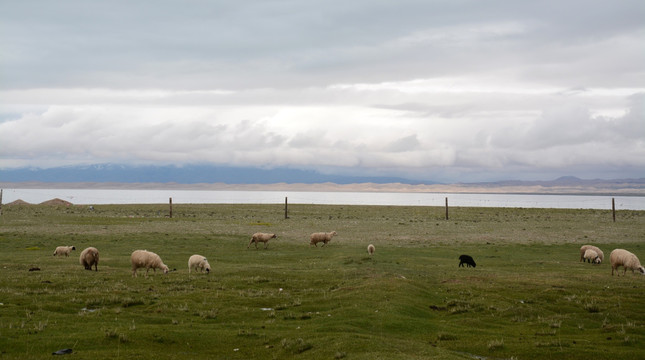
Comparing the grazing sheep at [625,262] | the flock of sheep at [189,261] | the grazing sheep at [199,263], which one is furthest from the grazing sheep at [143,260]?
the grazing sheep at [625,262]

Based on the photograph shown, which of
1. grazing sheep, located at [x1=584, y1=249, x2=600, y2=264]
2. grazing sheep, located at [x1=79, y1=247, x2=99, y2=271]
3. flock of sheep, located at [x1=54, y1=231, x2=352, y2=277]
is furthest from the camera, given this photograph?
grazing sheep, located at [x1=584, y1=249, x2=600, y2=264]

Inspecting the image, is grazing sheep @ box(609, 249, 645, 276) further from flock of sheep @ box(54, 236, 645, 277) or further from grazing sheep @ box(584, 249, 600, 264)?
grazing sheep @ box(584, 249, 600, 264)

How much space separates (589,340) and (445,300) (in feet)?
19.8

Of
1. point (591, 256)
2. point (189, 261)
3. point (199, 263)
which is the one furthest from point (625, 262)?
point (189, 261)

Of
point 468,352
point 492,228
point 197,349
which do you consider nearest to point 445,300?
point 468,352

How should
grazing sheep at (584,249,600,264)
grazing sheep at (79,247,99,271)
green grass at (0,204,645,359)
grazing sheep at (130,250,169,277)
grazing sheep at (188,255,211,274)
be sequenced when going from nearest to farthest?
green grass at (0,204,645,359)
grazing sheep at (130,250,169,277)
grazing sheep at (188,255,211,274)
grazing sheep at (79,247,99,271)
grazing sheep at (584,249,600,264)

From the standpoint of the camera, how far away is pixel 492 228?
5716 centimetres

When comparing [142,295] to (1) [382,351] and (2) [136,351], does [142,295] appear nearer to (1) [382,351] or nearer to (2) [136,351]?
(2) [136,351]

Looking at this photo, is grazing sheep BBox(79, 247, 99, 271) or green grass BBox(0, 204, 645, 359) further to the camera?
grazing sheep BBox(79, 247, 99, 271)

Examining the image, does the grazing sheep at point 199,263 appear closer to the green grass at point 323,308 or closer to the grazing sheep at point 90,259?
the green grass at point 323,308

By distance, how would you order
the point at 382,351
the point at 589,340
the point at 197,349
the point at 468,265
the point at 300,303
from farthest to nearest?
1. the point at 468,265
2. the point at 300,303
3. the point at 589,340
4. the point at 197,349
5. the point at 382,351

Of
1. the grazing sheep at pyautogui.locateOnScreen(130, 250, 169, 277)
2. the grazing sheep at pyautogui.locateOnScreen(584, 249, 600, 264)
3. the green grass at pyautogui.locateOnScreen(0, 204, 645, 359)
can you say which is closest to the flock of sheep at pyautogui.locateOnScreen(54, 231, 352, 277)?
the grazing sheep at pyautogui.locateOnScreen(130, 250, 169, 277)

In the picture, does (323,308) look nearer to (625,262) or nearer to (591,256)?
(625,262)

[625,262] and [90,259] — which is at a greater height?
[90,259]
